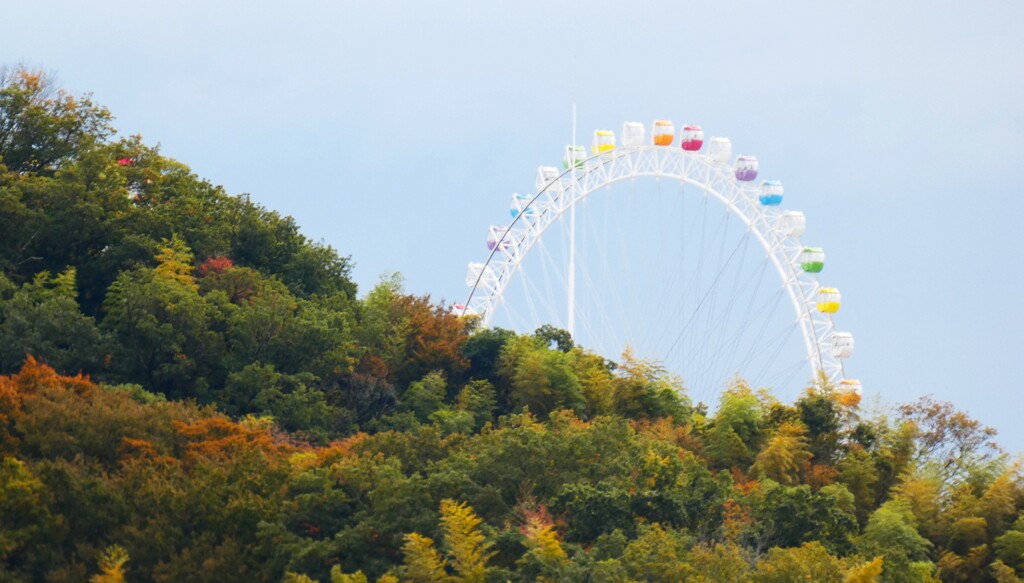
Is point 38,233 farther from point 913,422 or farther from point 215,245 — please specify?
point 913,422

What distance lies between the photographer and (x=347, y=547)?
2677cm

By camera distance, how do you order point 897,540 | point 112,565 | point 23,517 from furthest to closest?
point 897,540 → point 23,517 → point 112,565

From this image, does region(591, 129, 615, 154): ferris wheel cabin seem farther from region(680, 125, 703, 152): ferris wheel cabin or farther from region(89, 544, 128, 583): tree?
region(89, 544, 128, 583): tree

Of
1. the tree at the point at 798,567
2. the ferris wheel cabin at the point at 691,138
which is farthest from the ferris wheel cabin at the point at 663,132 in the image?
the tree at the point at 798,567

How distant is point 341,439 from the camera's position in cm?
3609

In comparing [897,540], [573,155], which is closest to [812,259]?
[573,155]

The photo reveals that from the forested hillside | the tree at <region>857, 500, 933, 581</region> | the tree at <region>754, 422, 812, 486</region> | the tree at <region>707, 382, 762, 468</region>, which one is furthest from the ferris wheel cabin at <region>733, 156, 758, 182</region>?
the tree at <region>857, 500, 933, 581</region>

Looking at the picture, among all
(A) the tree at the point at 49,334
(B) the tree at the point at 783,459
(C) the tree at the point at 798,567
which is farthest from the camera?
(B) the tree at the point at 783,459

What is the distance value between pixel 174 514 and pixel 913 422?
661 inches

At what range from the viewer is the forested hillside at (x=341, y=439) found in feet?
85.8

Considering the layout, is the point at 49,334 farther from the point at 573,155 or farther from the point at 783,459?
the point at 573,155

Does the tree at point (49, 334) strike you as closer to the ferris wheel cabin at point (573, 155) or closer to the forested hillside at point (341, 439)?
the forested hillside at point (341, 439)

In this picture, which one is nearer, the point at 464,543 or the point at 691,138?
the point at 464,543

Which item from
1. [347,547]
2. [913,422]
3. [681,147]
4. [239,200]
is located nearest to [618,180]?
[681,147]
